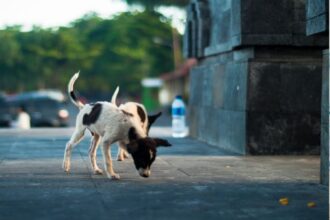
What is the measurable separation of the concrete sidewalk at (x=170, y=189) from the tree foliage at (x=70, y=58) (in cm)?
7019

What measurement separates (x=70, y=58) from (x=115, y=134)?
82805mm

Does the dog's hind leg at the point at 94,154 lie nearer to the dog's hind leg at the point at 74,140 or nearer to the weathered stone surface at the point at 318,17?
the dog's hind leg at the point at 74,140

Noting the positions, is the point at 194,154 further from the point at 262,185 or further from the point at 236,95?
the point at 262,185

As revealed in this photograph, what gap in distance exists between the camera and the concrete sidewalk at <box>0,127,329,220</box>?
6945 millimetres

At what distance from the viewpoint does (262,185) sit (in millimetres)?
8938

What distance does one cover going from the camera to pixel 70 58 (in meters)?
91.1

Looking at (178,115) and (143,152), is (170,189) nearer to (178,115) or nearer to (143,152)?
(143,152)

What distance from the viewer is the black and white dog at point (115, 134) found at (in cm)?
889

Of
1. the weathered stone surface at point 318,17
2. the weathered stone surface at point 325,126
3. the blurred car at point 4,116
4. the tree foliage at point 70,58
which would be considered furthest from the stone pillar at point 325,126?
the tree foliage at point 70,58

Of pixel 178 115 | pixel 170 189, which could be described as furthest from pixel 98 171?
pixel 178 115

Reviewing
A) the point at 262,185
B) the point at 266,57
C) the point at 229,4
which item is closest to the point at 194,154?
the point at 266,57

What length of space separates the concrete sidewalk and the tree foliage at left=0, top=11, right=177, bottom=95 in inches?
2763

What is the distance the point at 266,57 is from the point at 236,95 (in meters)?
1.06

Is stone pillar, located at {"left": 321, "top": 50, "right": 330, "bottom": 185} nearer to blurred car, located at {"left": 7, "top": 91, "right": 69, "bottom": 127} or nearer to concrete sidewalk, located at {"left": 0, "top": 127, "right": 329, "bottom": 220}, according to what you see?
concrete sidewalk, located at {"left": 0, "top": 127, "right": 329, "bottom": 220}
